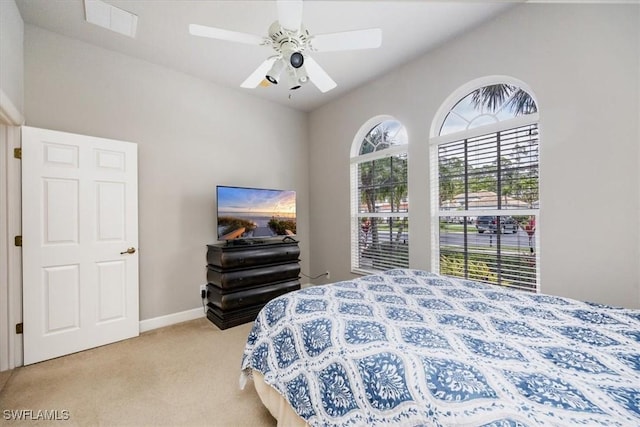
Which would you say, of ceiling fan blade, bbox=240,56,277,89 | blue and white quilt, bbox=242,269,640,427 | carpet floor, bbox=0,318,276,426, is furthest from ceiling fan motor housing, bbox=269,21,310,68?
carpet floor, bbox=0,318,276,426

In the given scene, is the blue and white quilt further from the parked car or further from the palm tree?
the palm tree

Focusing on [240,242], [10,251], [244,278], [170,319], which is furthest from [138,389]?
[240,242]

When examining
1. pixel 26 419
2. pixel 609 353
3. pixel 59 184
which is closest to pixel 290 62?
pixel 609 353

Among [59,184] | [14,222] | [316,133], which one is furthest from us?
[316,133]

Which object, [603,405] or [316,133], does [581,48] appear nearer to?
[603,405]

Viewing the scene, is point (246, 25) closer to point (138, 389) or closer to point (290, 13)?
point (290, 13)

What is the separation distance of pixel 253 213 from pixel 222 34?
6.71 ft

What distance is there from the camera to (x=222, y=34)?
172cm

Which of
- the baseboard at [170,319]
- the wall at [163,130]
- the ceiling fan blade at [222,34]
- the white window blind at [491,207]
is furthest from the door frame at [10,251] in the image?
the white window blind at [491,207]

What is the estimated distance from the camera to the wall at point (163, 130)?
2.55 meters

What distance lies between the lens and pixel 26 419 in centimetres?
167

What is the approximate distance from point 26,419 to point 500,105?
4.19 metres

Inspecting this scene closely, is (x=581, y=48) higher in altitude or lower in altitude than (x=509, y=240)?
higher

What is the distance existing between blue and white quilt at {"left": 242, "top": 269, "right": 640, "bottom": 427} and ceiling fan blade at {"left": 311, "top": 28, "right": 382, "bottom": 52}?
5.34 ft
